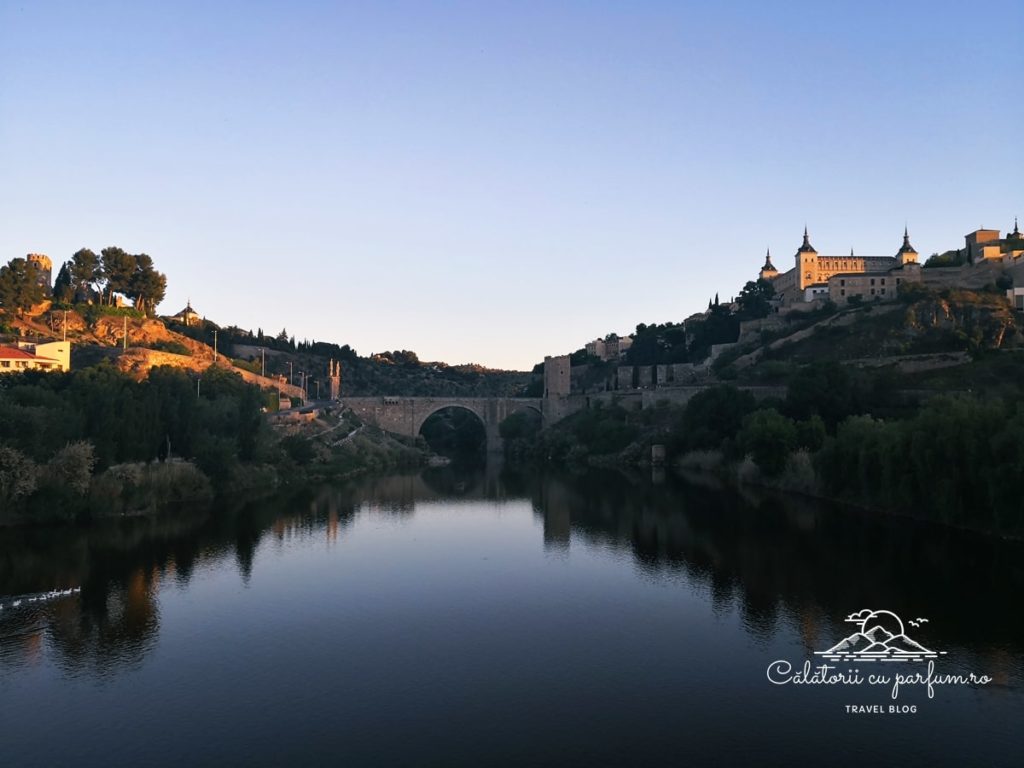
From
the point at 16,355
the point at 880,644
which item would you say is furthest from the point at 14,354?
Result: the point at 880,644

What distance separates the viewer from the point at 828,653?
1595 cm

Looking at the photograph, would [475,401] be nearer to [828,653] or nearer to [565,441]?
[565,441]

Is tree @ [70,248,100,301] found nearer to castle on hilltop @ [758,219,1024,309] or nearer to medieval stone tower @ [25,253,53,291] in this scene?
medieval stone tower @ [25,253,53,291]

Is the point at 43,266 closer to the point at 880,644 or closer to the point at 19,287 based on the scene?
the point at 19,287

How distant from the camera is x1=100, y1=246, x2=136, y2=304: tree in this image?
75000 mm

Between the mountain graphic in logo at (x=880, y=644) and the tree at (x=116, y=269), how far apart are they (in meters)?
73.3

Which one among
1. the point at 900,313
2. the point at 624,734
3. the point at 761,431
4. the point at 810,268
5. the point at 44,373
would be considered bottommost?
the point at 624,734

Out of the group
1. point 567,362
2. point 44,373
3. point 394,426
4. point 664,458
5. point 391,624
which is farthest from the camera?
point 567,362

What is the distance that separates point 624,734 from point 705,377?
6763 centimetres

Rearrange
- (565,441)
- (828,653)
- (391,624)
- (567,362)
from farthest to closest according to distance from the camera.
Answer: (567,362) → (565,441) → (391,624) → (828,653)

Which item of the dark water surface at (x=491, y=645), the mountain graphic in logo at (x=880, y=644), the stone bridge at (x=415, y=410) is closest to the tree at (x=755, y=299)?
the stone bridge at (x=415, y=410)

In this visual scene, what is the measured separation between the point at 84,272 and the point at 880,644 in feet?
247

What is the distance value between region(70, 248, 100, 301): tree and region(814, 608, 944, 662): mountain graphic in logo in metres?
74.2

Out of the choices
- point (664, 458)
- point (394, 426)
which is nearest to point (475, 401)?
point (394, 426)
